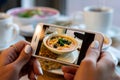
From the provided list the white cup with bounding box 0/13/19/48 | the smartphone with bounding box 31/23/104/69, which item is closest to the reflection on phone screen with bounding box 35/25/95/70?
the smartphone with bounding box 31/23/104/69

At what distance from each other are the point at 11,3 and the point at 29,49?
0.85 meters

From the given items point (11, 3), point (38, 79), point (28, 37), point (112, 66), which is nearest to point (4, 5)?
point (11, 3)

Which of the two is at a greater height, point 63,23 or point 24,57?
point 24,57

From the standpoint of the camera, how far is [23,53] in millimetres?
522

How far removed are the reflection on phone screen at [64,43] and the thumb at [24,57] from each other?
0.02m

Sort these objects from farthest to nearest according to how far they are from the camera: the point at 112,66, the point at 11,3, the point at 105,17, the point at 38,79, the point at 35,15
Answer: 1. the point at 11,3
2. the point at 35,15
3. the point at 105,17
4. the point at 38,79
5. the point at 112,66

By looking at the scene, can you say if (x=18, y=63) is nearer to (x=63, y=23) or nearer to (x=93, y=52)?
(x=93, y=52)

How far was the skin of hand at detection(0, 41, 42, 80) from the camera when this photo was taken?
19.7 inches

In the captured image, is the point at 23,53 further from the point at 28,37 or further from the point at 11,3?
the point at 11,3

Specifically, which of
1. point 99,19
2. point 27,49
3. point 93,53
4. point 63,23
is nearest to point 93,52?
point 93,53

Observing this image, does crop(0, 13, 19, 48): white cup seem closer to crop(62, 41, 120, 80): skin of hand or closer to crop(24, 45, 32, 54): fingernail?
crop(24, 45, 32, 54): fingernail

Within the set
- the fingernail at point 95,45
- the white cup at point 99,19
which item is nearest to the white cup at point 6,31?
the white cup at point 99,19

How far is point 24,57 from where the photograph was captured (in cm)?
52

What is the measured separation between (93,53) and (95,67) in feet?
0.11
